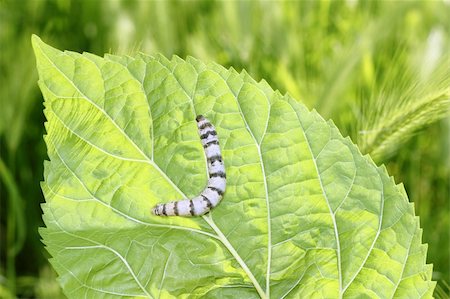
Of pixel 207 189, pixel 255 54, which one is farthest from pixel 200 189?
pixel 255 54

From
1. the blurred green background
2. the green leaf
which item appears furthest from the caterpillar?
the blurred green background

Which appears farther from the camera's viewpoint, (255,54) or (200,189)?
(255,54)

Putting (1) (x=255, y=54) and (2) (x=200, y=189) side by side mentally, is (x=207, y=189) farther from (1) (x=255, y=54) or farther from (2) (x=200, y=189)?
(1) (x=255, y=54)

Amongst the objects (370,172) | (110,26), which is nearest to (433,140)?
(110,26)

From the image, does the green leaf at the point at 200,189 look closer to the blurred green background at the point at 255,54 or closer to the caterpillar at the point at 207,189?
the caterpillar at the point at 207,189

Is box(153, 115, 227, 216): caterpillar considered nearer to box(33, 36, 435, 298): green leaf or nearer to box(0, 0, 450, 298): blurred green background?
box(33, 36, 435, 298): green leaf

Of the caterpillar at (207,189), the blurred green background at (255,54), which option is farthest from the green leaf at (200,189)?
the blurred green background at (255,54)

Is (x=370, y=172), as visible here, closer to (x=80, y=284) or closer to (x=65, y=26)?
(x=80, y=284)
